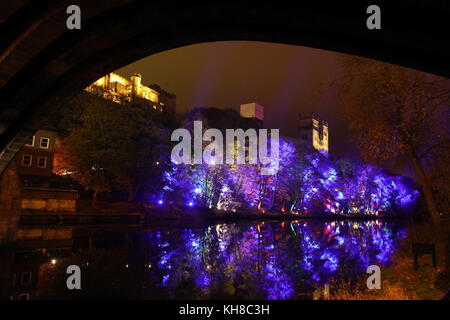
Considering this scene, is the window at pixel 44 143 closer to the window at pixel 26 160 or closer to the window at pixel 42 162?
the window at pixel 42 162

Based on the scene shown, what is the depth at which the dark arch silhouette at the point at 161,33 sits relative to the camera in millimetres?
6996

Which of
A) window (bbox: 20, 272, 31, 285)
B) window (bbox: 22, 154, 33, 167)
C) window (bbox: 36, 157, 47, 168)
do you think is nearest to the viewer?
window (bbox: 20, 272, 31, 285)

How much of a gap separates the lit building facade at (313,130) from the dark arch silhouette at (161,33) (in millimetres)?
153707

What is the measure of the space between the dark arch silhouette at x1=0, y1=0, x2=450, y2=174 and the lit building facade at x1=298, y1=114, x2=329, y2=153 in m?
154

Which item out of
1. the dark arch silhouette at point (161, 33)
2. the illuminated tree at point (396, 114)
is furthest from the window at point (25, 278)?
the illuminated tree at point (396, 114)

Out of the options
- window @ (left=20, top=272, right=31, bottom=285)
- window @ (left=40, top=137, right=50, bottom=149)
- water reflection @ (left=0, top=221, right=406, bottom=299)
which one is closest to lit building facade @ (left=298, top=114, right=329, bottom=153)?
window @ (left=40, top=137, right=50, bottom=149)

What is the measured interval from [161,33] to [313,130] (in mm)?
158442

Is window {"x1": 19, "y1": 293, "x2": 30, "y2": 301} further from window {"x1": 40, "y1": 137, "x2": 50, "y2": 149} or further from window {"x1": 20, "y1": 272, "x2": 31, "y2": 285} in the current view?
window {"x1": 40, "y1": 137, "x2": 50, "y2": 149}

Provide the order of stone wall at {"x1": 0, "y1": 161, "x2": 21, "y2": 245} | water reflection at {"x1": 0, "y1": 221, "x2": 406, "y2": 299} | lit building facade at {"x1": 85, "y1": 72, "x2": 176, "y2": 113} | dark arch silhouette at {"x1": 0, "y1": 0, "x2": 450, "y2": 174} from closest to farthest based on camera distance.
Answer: dark arch silhouette at {"x1": 0, "y1": 0, "x2": 450, "y2": 174}
water reflection at {"x1": 0, "y1": 221, "x2": 406, "y2": 299}
stone wall at {"x1": 0, "y1": 161, "x2": 21, "y2": 245}
lit building facade at {"x1": 85, "y1": 72, "x2": 176, "y2": 113}

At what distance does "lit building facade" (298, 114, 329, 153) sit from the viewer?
15943 centimetres

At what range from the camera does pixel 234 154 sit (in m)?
55.7
